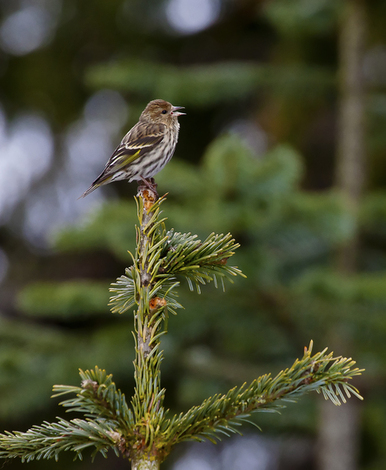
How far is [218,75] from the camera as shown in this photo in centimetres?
481

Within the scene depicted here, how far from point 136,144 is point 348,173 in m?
2.74

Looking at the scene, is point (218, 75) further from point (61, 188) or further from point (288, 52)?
point (61, 188)

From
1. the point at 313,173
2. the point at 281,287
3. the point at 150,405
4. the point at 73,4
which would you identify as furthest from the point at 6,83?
the point at 150,405

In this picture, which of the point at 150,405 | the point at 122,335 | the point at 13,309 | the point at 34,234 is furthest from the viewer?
the point at 34,234

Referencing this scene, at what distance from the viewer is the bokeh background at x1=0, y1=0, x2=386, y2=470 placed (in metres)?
3.58

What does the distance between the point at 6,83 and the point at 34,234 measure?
1.91m

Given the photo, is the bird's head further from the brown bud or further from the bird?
the brown bud

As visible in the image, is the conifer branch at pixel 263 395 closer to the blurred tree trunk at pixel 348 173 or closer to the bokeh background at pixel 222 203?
the bokeh background at pixel 222 203

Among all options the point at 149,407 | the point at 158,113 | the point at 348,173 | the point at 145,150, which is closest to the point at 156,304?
the point at 149,407

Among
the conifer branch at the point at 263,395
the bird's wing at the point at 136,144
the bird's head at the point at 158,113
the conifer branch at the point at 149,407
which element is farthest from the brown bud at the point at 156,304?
the bird's head at the point at 158,113

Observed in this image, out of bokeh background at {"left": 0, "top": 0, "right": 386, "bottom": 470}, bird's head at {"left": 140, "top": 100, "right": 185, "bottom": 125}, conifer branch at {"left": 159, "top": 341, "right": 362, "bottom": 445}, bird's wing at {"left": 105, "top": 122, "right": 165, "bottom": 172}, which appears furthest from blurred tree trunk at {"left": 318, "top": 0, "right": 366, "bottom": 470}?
conifer branch at {"left": 159, "top": 341, "right": 362, "bottom": 445}

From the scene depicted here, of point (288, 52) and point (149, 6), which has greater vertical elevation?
point (149, 6)

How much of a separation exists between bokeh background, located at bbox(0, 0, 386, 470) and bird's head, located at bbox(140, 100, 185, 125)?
1.11 ft

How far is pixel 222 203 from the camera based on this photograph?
3352 millimetres
